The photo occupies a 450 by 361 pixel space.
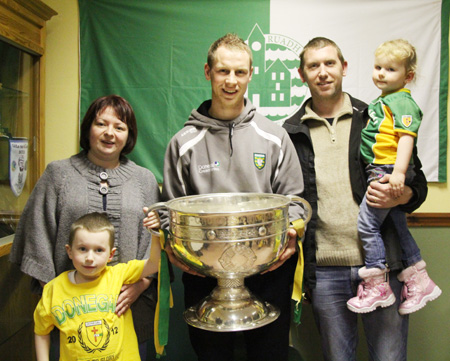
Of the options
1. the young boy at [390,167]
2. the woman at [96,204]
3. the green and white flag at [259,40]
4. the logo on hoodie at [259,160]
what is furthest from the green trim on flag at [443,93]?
the woman at [96,204]

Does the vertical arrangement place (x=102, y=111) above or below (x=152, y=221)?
above

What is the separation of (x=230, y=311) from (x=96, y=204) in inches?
22.8

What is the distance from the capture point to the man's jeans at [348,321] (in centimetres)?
137

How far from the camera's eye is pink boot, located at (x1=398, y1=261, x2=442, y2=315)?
1337mm

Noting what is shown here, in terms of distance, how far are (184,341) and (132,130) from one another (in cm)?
120

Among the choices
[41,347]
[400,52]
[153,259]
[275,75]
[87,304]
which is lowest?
[41,347]

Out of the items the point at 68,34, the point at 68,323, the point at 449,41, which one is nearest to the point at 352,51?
the point at 449,41

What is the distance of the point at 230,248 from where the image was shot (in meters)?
0.98

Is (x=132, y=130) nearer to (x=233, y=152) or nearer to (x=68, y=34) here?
(x=233, y=152)

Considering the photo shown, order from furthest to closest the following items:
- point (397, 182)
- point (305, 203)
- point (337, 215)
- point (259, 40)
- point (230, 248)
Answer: point (259, 40) → point (337, 215) → point (397, 182) → point (305, 203) → point (230, 248)

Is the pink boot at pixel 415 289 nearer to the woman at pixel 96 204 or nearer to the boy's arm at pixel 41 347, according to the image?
the woman at pixel 96 204

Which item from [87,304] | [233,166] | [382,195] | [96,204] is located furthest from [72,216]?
[382,195]

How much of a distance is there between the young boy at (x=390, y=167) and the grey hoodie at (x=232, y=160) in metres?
0.25

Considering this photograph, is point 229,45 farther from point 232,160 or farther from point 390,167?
point 390,167
